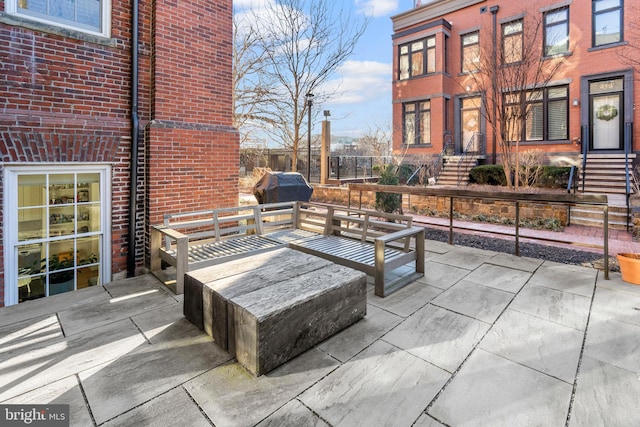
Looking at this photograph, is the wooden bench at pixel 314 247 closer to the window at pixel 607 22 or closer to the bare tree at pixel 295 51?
the bare tree at pixel 295 51

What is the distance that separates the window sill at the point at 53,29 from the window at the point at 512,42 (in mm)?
10199

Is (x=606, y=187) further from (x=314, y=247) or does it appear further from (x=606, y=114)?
(x=314, y=247)

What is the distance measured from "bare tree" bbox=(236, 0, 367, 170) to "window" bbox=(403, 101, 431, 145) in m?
4.41

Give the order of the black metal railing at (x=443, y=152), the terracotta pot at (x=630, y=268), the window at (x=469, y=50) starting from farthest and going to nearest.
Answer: the window at (x=469, y=50) < the black metal railing at (x=443, y=152) < the terracotta pot at (x=630, y=268)

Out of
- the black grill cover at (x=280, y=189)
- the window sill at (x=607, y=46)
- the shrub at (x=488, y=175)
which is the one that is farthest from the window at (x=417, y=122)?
the black grill cover at (x=280, y=189)

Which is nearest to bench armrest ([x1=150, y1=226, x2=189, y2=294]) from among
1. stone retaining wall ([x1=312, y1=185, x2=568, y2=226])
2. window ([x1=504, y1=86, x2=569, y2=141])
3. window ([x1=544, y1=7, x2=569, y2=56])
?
stone retaining wall ([x1=312, y1=185, x2=568, y2=226])

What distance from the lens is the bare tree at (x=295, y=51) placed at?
12.3 metres

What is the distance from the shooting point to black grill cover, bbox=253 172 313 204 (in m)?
6.72

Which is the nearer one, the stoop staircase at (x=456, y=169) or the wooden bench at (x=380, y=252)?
the wooden bench at (x=380, y=252)

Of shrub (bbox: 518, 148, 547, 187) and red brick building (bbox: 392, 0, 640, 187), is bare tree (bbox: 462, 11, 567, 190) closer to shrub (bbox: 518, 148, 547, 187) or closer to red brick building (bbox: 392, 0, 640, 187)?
red brick building (bbox: 392, 0, 640, 187)

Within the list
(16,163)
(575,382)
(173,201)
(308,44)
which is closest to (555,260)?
(575,382)

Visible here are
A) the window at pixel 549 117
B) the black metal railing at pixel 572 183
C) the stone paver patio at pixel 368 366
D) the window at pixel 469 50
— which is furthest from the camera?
the window at pixel 469 50

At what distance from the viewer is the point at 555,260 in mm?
5109

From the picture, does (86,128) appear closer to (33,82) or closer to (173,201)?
(33,82)
